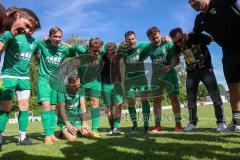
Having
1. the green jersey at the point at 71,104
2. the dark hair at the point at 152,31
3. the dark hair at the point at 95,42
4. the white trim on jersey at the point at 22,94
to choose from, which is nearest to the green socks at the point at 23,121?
the white trim on jersey at the point at 22,94

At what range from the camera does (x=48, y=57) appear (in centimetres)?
789

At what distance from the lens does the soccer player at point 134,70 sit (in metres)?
8.21

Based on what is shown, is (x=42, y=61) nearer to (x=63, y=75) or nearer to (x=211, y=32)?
(x=63, y=75)

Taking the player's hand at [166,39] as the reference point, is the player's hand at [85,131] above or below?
below

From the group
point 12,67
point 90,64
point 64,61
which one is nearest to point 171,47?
point 90,64

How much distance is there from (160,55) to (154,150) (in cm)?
361

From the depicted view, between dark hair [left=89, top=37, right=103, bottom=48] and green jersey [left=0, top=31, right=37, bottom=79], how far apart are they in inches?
56.6

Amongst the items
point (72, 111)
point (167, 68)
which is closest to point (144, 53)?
point (167, 68)

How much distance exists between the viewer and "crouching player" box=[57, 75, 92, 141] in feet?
26.6

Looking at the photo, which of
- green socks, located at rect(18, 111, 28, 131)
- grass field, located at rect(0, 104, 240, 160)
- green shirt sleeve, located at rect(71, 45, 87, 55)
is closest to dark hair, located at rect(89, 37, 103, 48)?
green shirt sleeve, located at rect(71, 45, 87, 55)

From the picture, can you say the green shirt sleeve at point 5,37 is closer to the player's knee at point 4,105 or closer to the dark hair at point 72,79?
the player's knee at point 4,105

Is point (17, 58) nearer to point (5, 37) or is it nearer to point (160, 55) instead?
point (5, 37)

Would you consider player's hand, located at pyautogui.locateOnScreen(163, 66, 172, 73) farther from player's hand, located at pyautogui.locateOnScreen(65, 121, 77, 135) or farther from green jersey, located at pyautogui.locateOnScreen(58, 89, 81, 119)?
player's hand, located at pyautogui.locateOnScreen(65, 121, 77, 135)

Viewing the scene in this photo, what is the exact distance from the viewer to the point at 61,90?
8172 millimetres
